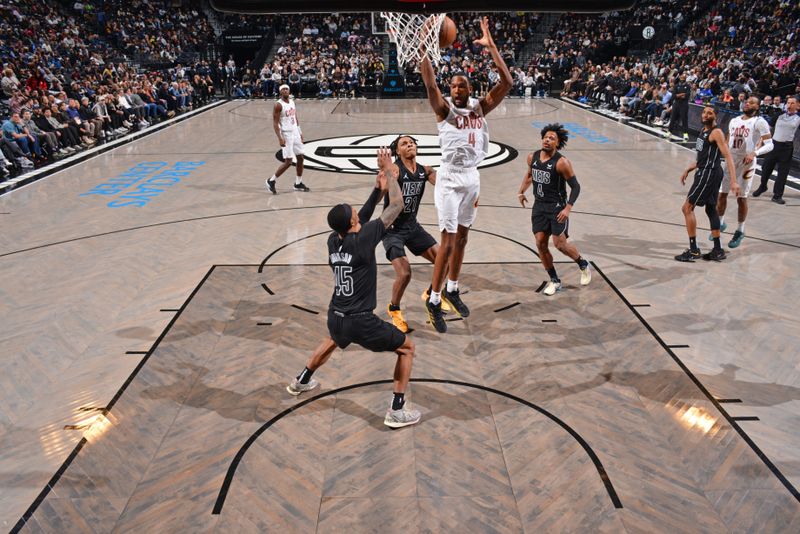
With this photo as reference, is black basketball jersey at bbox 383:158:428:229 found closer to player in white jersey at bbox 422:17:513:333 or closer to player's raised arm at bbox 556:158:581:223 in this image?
player in white jersey at bbox 422:17:513:333

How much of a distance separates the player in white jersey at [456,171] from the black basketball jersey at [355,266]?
4.51ft

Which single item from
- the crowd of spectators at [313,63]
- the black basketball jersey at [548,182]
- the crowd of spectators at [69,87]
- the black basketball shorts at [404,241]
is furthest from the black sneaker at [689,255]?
the crowd of spectators at [69,87]

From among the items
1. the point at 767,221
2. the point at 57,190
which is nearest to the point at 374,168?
the point at 57,190

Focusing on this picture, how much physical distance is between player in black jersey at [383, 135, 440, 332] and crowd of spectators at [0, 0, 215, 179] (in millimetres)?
9159

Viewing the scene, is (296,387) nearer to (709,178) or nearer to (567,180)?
(567,180)

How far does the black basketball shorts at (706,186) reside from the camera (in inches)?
281

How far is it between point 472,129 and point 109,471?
3.58 m

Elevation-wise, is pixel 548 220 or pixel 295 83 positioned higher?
pixel 548 220

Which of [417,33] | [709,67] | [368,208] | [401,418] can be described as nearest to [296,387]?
[401,418]

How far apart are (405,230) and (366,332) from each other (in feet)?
6.06

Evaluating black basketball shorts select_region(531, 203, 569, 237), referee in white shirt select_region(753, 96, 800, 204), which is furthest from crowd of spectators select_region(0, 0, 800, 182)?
black basketball shorts select_region(531, 203, 569, 237)

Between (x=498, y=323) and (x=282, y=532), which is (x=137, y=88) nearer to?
(x=498, y=323)

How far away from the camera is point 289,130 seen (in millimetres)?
10281

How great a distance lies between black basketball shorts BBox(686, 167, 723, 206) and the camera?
714cm
